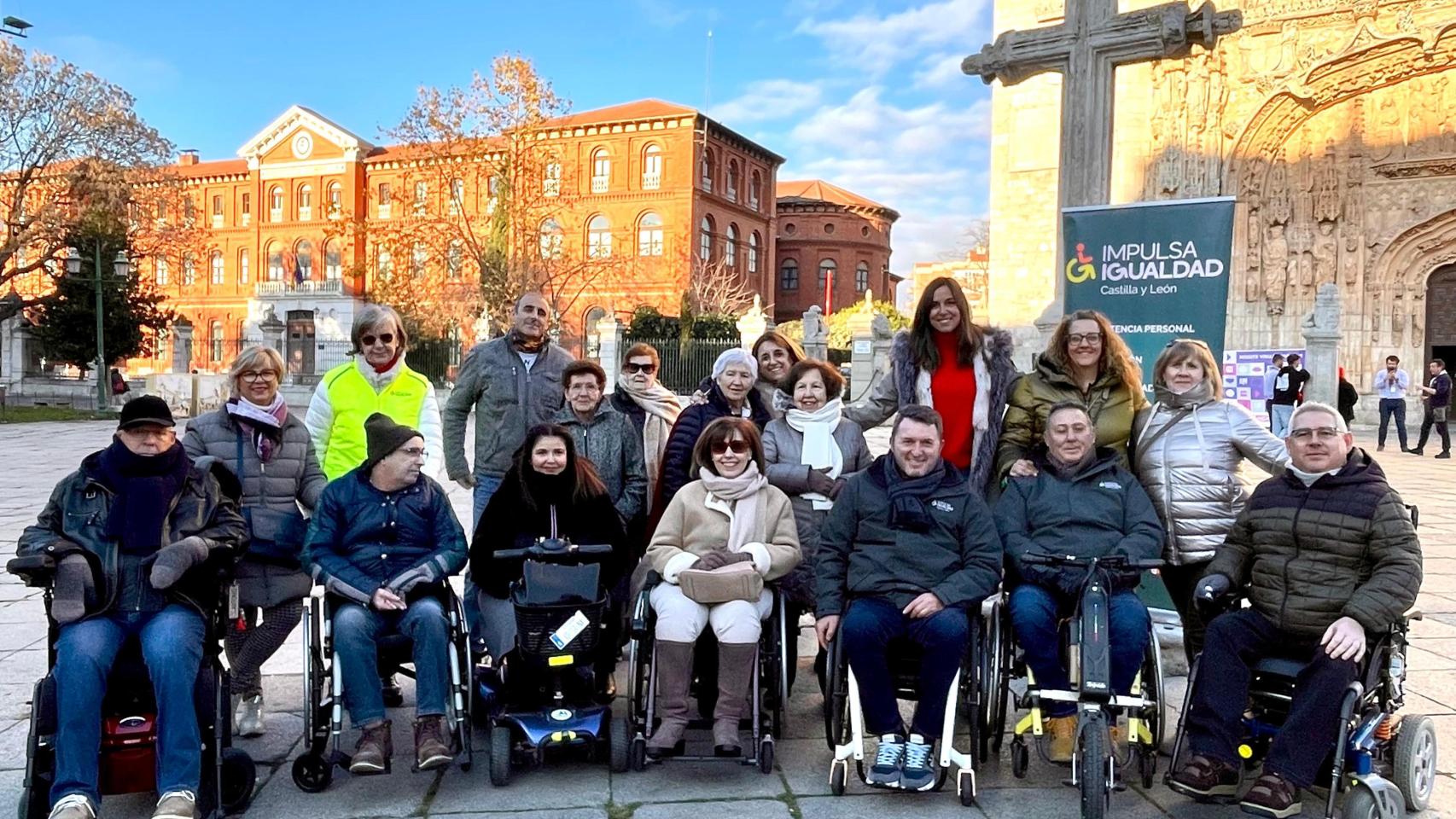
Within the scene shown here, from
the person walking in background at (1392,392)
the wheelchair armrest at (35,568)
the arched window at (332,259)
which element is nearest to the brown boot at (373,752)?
the wheelchair armrest at (35,568)

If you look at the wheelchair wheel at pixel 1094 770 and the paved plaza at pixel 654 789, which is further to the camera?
the paved plaza at pixel 654 789

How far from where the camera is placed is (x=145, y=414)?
3.68 meters

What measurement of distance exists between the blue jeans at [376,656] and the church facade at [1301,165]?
826 inches

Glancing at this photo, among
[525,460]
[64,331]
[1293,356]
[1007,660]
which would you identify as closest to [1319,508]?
[1007,660]

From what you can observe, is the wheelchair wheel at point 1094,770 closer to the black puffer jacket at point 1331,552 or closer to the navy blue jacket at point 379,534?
the black puffer jacket at point 1331,552

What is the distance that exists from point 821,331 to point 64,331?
90.7 feet

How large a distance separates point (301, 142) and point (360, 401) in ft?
173

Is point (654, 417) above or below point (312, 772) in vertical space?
above

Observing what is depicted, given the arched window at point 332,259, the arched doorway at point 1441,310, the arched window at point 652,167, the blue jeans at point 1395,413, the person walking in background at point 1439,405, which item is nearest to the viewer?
the person walking in background at point 1439,405

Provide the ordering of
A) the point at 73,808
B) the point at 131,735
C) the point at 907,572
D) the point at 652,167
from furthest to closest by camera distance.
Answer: the point at 652,167, the point at 907,572, the point at 131,735, the point at 73,808

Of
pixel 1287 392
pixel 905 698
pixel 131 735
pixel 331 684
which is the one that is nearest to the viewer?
pixel 131 735

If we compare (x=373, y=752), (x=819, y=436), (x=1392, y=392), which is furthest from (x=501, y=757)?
(x=1392, y=392)

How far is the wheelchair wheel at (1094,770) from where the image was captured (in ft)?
11.1

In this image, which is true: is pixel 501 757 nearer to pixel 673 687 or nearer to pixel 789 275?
pixel 673 687
